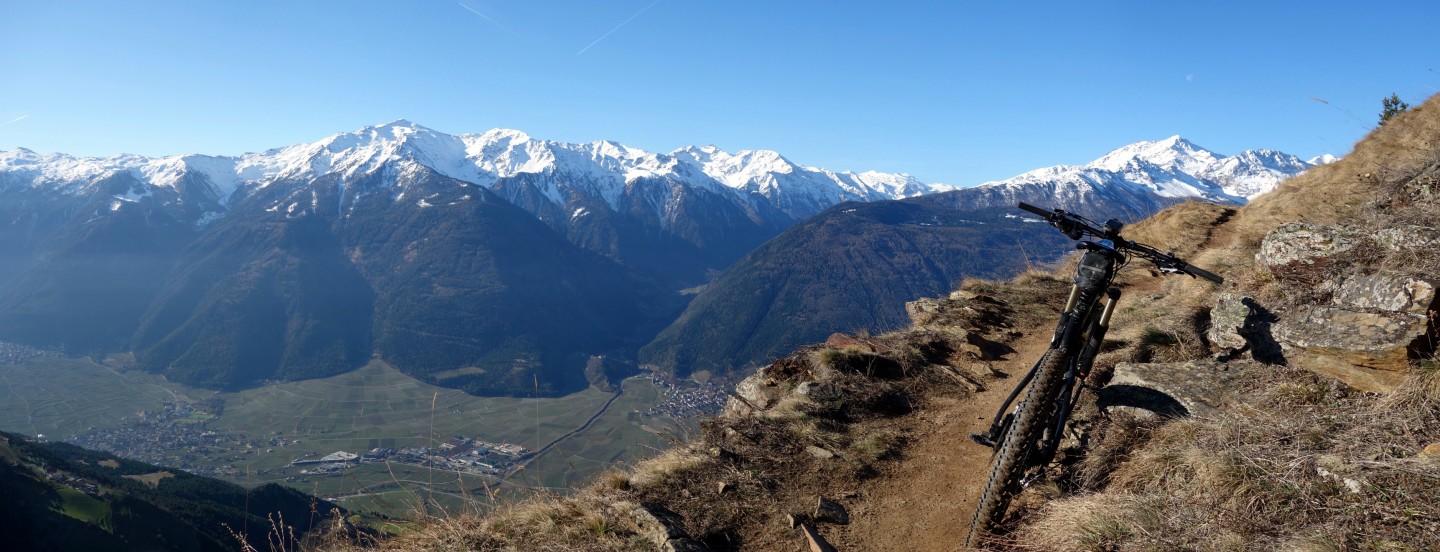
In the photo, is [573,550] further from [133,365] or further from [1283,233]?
[133,365]

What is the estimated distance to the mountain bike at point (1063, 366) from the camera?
19.5 ft

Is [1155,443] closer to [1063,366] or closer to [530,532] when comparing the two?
[1063,366]

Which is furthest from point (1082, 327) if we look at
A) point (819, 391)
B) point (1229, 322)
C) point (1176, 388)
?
point (819, 391)

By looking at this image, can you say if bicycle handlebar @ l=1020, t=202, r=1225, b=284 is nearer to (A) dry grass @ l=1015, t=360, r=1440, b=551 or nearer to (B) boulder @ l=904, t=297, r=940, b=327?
(A) dry grass @ l=1015, t=360, r=1440, b=551

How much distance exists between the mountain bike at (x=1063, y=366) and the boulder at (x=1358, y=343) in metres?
2.09

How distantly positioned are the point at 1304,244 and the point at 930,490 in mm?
6980

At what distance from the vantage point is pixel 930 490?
8.04 metres

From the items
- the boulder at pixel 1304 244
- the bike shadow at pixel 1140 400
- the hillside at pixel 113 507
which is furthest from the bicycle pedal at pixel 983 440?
the hillside at pixel 113 507

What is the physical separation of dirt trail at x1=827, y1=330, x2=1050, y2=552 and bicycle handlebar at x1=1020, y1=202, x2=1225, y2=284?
337cm

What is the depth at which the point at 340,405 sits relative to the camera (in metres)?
149

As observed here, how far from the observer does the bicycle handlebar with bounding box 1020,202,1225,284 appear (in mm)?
6379

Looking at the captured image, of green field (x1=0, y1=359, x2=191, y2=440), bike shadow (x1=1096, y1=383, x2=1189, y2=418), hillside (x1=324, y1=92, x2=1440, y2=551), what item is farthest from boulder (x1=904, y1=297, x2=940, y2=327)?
green field (x1=0, y1=359, x2=191, y2=440)

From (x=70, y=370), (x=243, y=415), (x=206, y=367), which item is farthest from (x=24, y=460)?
(x=70, y=370)

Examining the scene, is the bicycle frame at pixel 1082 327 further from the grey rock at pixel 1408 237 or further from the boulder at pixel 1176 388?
the grey rock at pixel 1408 237
